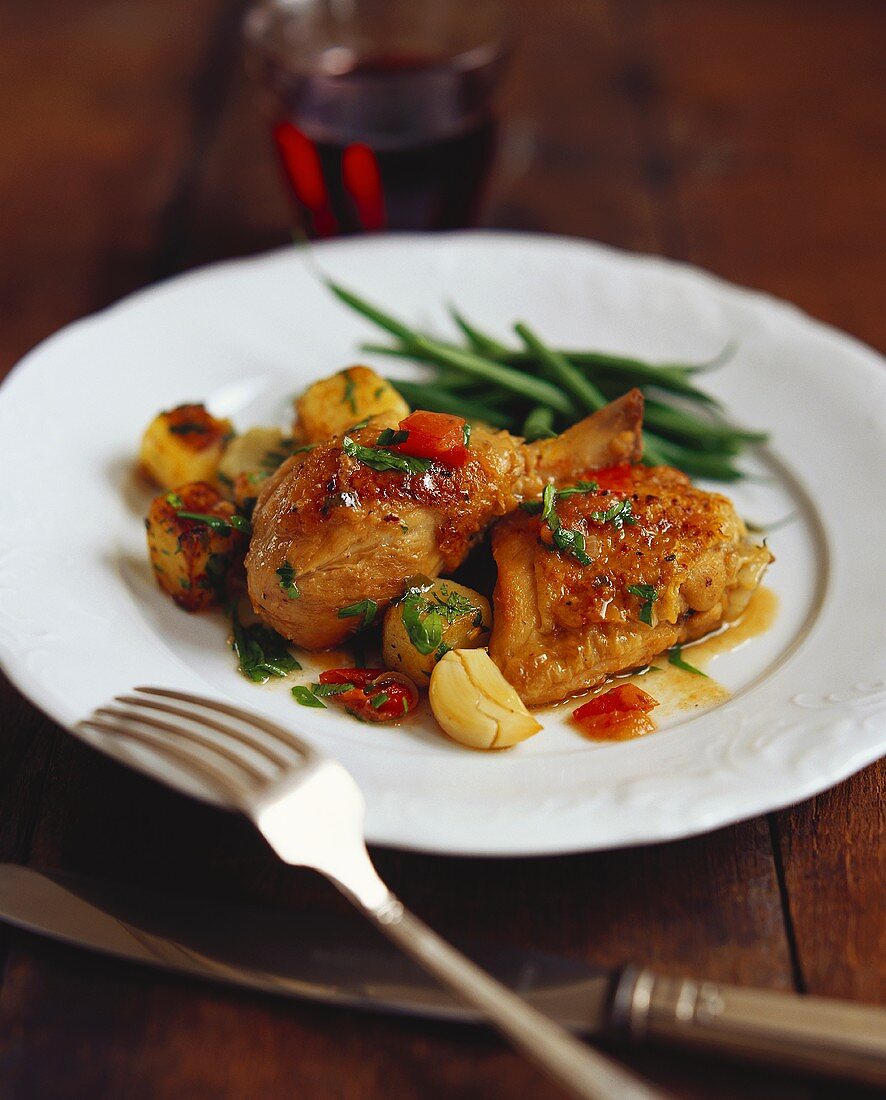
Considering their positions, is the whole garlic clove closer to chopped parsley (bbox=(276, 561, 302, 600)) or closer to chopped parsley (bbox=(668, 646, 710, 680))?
chopped parsley (bbox=(276, 561, 302, 600))

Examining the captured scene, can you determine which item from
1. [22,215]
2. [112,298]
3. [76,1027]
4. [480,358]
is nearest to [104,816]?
[76,1027]

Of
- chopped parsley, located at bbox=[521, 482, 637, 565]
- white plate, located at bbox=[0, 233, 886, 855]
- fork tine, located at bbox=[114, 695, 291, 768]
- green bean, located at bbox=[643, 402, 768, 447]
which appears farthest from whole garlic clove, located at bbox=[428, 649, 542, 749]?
green bean, located at bbox=[643, 402, 768, 447]

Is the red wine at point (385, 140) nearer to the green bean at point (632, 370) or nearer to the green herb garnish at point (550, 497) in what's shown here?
the green bean at point (632, 370)

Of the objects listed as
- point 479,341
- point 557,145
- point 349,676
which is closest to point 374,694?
point 349,676

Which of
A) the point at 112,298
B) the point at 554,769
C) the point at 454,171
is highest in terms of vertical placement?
the point at 454,171

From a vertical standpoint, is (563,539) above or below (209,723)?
above

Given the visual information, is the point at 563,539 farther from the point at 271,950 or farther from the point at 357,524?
the point at 271,950

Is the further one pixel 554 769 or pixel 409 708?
pixel 409 708

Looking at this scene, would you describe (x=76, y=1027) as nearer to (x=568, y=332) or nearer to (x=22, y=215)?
(x=568, y=332)
